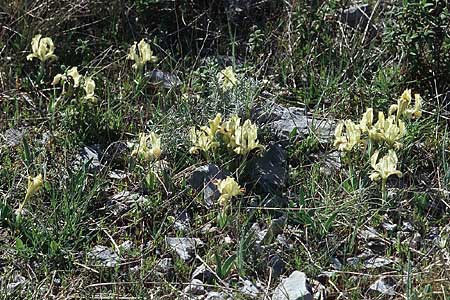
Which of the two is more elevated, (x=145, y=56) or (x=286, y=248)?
(x=145, y=56)

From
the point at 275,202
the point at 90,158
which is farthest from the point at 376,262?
the point at 90,158

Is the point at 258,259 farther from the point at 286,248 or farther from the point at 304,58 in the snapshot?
the point at 304,58

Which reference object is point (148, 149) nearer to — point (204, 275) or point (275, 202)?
point (275, 202)

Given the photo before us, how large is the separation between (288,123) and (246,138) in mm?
510

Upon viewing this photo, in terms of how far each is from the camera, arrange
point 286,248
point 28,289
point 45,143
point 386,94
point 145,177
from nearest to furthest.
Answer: point 28,289 → point 286,248 → point 145,177 → point 45,143 → point 386,94

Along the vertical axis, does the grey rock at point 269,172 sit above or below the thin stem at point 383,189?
below

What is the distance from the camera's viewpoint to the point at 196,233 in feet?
11.7

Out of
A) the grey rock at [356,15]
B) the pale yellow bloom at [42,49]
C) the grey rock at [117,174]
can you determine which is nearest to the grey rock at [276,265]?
the grey rock at [117,174]

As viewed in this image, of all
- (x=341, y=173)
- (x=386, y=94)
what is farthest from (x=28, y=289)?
(x=386, y=94)

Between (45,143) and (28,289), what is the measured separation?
3.11 feet

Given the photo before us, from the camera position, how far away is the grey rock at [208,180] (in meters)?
3.68

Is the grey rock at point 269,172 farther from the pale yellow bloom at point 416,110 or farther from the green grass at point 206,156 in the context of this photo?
the pale yellow bloom at point 416,110

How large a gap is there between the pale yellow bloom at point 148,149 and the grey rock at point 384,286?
3.49 ft

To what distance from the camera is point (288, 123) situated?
13.6 ft
